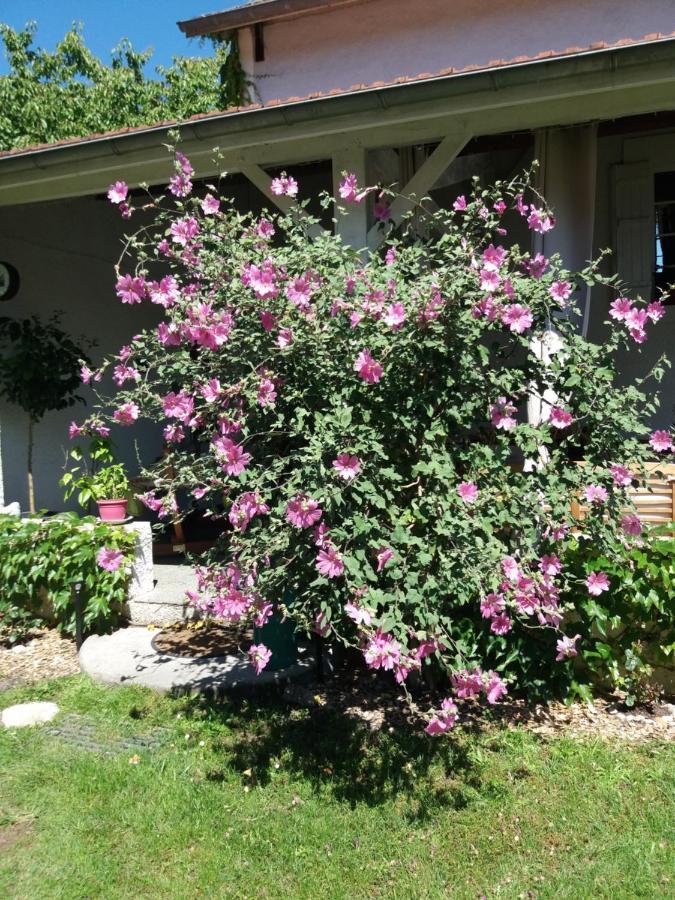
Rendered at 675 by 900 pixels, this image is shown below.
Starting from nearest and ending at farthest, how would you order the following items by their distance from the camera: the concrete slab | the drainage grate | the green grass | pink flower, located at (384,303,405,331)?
the green grass < pink flower, located at (384,303,405,331) < the drainage grate < the concrete slab

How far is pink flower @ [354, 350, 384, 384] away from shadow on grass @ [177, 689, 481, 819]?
5.25 ft

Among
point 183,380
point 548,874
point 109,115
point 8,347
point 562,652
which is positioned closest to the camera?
point 548,874

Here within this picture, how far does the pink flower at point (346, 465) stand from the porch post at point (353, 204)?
7.35 feet

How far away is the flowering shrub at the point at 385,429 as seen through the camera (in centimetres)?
266

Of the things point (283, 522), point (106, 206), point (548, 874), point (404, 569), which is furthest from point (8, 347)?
point (548, 874)

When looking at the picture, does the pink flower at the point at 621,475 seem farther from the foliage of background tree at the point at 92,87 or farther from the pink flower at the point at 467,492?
the foliage of background tree at the point at 92,87

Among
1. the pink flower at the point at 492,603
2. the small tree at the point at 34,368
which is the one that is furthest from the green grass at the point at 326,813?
the small tree at the point at 34,368

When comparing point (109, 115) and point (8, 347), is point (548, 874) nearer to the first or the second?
point (8, 347)

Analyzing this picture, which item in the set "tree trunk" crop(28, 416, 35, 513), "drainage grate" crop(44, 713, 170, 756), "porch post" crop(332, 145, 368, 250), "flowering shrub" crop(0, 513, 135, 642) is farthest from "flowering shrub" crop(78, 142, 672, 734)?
"tree trunk" crop(28, 416, 35, 513)

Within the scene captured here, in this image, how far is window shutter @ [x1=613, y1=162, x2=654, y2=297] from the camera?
6684mm

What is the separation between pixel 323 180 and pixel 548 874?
6.79 meters

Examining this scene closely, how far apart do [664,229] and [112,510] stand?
5.66 meters

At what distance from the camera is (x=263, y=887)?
2385mm

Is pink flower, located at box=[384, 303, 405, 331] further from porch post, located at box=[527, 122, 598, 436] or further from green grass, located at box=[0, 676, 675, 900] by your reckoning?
porch post, located at box=[527, 122, 598, 436]
